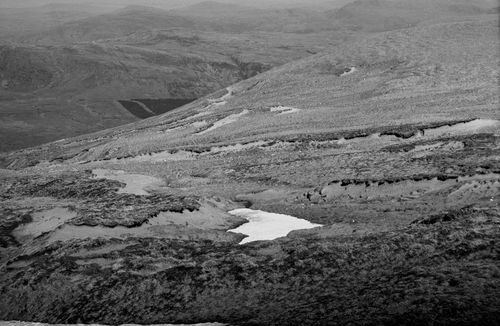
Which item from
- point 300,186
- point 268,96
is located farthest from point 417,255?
point 268,96

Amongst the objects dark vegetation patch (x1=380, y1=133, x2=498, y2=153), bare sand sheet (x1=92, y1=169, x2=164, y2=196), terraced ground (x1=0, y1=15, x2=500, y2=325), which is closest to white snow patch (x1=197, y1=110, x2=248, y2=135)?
terraced ground (x1=0, y1=15, x2=500, y2=325)

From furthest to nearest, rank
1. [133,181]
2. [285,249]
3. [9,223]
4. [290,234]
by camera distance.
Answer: [133,181] → [9,223] → [290,234] → [285,249]

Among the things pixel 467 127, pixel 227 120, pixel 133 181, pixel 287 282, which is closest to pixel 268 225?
pixel 287 282

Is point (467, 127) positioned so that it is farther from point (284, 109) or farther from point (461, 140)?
point (284, 109)

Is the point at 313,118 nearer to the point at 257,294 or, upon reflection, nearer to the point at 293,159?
the point at 293,159

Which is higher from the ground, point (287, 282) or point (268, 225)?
point (287, 282)

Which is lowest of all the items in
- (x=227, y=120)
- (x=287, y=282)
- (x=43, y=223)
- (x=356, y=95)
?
(x=227, y=120)

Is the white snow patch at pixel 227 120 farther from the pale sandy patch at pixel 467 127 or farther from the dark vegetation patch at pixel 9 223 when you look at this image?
the dark vegetation patch at pixel 9 223
